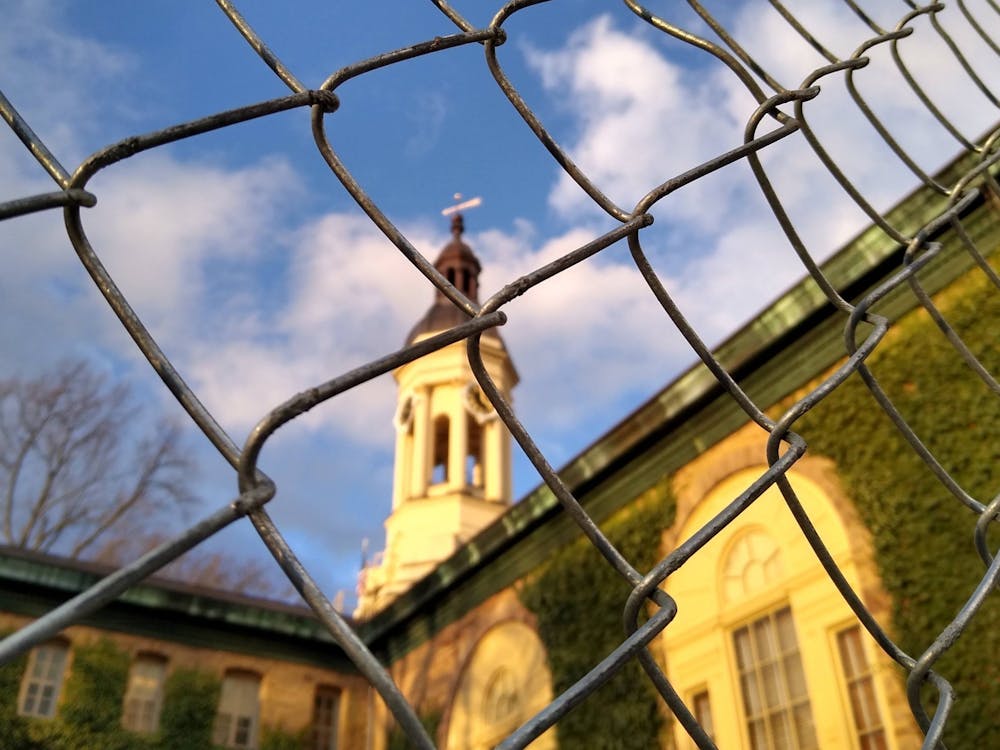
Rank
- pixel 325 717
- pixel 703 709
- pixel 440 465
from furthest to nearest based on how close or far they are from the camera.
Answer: pixel 440 465
pixel 325 717
pixel 703 709

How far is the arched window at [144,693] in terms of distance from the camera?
13477 millimetres

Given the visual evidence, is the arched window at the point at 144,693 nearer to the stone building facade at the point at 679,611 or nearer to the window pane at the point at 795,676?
the stone building facade at the point at 679,611

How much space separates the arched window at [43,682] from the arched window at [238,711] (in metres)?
2.22

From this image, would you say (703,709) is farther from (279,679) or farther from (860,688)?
(279,679)

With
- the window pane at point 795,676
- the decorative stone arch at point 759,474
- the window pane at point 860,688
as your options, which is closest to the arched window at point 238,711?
the decorative stone arch at point 759,474

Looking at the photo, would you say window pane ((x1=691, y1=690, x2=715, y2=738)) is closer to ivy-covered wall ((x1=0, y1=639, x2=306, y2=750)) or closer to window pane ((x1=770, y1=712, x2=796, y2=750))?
window pane ((x1=770, y1=712, x2=796, y2=750))

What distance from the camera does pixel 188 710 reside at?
1386 cm

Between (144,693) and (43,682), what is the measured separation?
4.42 ft

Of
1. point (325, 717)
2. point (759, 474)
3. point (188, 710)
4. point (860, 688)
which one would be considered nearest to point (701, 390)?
point (759, 474)

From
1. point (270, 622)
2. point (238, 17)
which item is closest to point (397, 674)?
point (270, 622)

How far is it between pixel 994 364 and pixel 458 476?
1635cm

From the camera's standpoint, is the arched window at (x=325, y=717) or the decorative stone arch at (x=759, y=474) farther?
the arched window at (x=325, y=717)

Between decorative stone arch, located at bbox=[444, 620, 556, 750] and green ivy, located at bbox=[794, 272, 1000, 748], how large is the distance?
468 centimetres

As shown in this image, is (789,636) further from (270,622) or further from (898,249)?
(270,622)
